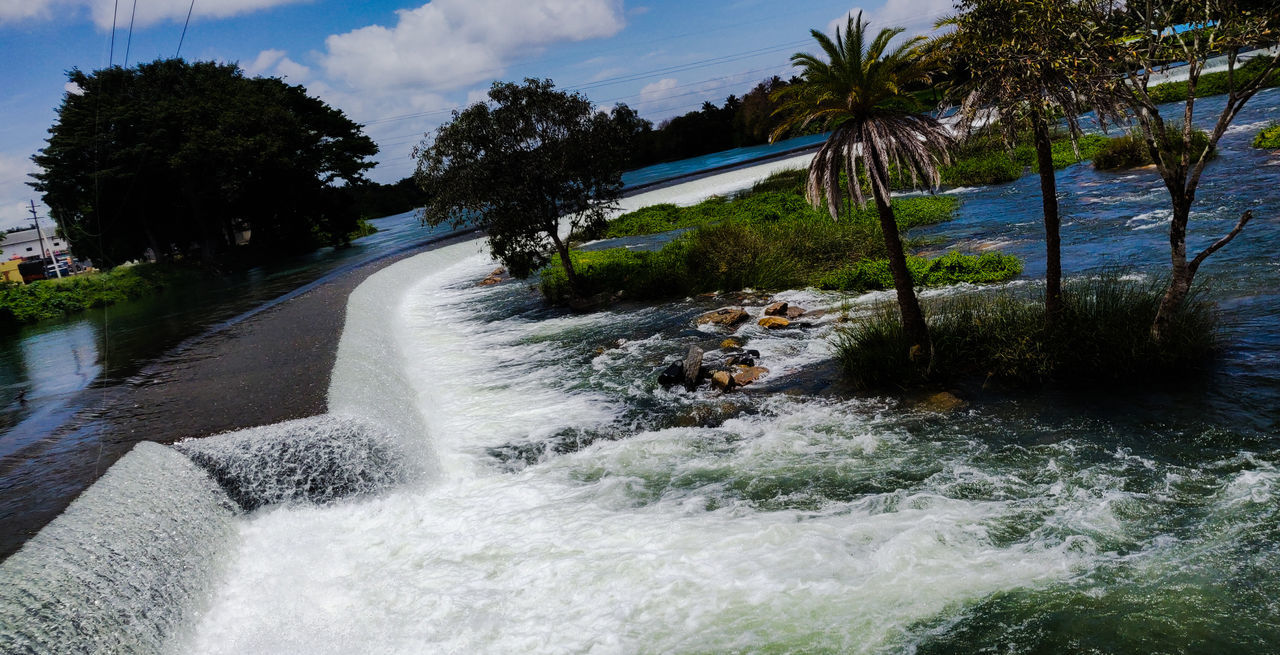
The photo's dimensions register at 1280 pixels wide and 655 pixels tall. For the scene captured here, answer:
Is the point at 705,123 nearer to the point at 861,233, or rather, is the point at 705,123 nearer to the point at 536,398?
the point at 861,233

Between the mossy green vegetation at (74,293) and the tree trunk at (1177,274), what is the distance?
42951mm

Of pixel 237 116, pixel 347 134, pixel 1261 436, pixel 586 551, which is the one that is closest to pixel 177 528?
pixel 586 551

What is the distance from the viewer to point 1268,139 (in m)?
24.6

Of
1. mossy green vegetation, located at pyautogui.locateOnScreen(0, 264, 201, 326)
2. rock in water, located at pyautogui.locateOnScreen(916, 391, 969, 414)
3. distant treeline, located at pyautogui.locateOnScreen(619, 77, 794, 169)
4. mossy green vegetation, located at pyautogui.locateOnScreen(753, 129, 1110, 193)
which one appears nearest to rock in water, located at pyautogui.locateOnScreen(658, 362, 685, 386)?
rock in water, located at pyautogui.locateOnScreen(916, 391, 969, 414)

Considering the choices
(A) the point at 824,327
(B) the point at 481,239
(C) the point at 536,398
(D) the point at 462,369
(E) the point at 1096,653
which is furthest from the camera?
(B) the point at 481,239

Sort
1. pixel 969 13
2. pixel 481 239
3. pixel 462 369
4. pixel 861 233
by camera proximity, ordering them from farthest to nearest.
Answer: pixel 481 239 < pixel 861 233 < pixel 462 369 < pixel 969 13

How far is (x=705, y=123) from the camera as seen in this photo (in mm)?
98812

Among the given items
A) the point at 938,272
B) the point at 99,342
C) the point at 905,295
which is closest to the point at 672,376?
the point at 905,295

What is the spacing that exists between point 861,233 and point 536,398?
41.8 ft

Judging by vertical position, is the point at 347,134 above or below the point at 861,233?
above

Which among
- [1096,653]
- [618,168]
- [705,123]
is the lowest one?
[1096,653]

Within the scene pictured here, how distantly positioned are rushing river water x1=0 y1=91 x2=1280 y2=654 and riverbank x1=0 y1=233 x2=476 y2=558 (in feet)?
1.92

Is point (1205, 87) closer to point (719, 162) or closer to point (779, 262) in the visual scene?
point (779, 262)

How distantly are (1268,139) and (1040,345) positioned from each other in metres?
21.7
